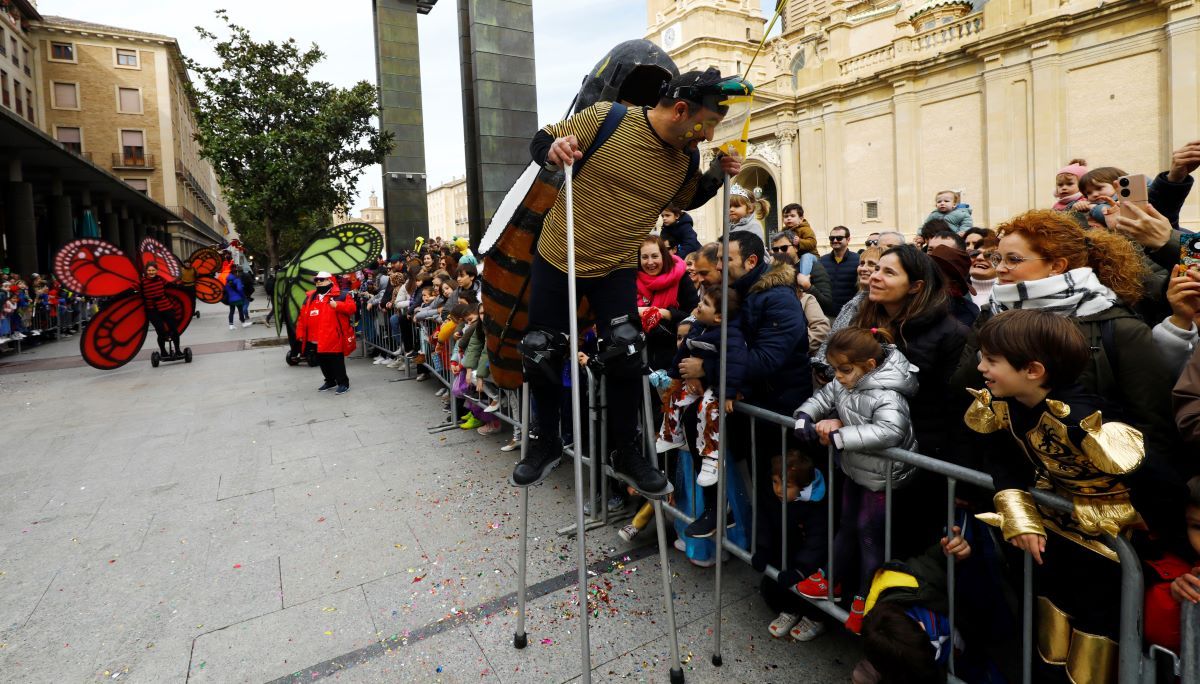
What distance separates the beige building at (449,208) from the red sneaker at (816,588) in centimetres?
11914

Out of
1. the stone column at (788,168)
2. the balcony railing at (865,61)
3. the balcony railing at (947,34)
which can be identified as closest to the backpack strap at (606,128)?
the balcony railing at (947,34)

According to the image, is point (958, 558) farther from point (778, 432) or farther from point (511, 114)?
point (511, 114)

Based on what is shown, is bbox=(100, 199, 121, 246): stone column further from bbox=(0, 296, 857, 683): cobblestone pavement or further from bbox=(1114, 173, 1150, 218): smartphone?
bbox=(1114, 173, 1150, 218): smartphone

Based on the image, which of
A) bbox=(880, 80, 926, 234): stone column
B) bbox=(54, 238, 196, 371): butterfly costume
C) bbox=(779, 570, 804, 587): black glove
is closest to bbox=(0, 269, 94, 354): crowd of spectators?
bbox=(54, 238, 196, 371): butterfly costume

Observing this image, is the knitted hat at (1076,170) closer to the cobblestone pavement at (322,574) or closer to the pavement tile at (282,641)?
the cobblestone pavement at (322,574)

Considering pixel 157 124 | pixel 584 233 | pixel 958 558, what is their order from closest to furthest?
pixel 958 558 < pixel 584 233 < pixel 157 124

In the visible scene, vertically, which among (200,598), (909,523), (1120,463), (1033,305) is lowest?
(200,598)

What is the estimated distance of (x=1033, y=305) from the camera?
2150mm

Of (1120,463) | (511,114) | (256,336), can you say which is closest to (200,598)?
(1120,463)

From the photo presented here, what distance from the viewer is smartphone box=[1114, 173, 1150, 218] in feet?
7.27

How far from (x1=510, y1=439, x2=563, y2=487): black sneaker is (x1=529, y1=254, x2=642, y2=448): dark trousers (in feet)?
0.40

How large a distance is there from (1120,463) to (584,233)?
A: 1.88 metres

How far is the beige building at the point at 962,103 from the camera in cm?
1859

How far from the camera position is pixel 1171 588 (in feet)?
5.09
